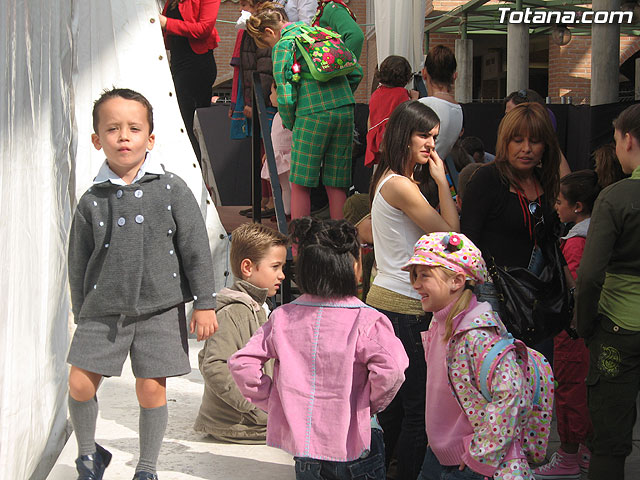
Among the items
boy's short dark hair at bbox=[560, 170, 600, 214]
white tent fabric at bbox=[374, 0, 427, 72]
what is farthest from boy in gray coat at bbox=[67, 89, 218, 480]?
white tent fabric at bbox=[374, 0, 427, 72]

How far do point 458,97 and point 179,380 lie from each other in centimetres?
1876

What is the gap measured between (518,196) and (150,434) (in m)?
1.69

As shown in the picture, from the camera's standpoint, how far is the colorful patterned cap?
2871 millimetres

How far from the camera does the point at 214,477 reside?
324cm

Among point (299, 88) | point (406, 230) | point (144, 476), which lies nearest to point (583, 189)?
point (406, 230)

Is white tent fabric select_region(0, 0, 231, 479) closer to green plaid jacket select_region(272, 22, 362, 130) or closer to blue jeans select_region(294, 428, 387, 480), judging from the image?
blue jeans select_region(294, 428, 387, 480)

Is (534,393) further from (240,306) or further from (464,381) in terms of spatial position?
(240,306)

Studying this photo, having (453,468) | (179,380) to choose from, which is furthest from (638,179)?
(179,380)

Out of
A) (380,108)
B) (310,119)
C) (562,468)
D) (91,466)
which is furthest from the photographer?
(380,108)

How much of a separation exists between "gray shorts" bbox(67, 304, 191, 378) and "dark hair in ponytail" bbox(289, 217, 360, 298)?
0.52 m

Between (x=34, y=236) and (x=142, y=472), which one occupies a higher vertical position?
(x=34, y=236)

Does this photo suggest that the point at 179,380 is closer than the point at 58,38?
No

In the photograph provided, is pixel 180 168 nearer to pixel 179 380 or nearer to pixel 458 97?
pixel 179 380

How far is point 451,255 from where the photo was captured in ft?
9.43
